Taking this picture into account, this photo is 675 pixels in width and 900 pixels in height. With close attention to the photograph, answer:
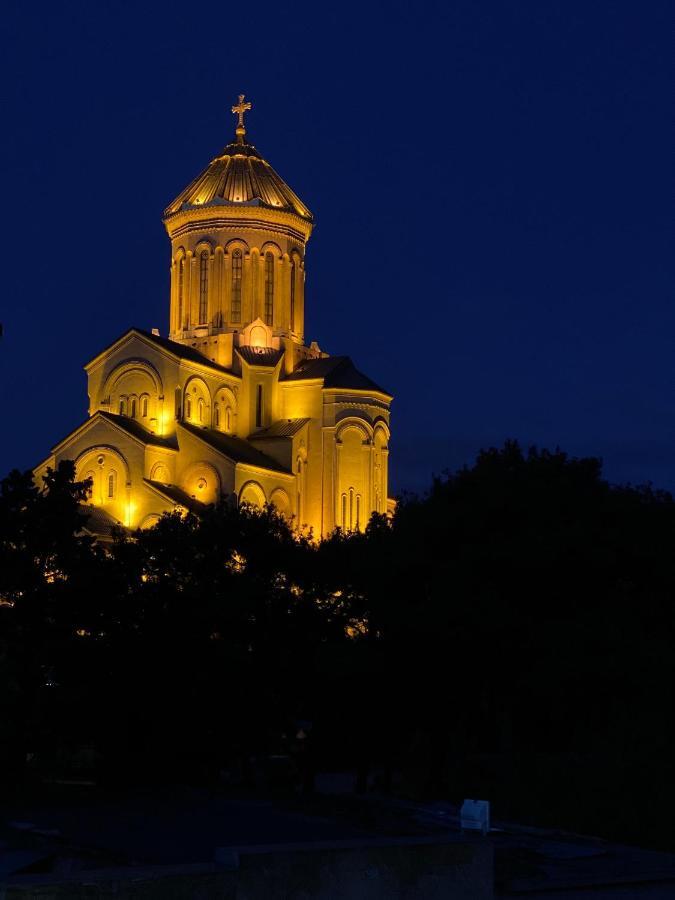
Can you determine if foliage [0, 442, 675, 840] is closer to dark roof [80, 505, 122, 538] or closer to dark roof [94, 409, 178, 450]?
dark roof [80, 505, 122, 538]

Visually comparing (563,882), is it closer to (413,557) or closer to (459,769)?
(459,769)

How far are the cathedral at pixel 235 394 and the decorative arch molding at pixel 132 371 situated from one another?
0.05 metres

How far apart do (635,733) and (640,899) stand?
22.8ft

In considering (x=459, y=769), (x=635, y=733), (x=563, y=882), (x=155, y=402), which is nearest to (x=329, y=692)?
(x=459, y=769)

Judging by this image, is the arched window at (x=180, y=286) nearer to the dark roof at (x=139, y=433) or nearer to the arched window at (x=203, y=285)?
the arched window at (x=203, y=285)

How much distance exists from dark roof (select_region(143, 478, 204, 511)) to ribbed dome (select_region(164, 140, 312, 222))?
1151 centimetres

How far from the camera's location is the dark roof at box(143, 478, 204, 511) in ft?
161

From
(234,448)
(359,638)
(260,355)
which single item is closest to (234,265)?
(260,355)

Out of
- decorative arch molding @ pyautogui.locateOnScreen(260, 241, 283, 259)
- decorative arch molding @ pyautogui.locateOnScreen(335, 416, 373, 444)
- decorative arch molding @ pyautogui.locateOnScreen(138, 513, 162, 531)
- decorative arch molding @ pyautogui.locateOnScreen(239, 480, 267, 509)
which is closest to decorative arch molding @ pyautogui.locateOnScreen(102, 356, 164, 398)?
decorative arch molding @ pyautogui.locateOnScreen(239, 480, 267, 509)

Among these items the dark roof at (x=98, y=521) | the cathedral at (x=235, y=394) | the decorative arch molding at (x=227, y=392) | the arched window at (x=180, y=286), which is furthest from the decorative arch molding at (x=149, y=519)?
the arched window at (x=180, y=286)

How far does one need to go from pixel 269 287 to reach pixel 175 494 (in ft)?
33.0

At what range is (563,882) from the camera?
42.4 ft

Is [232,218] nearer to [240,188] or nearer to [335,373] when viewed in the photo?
[240,188]

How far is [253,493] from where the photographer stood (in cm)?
5175
